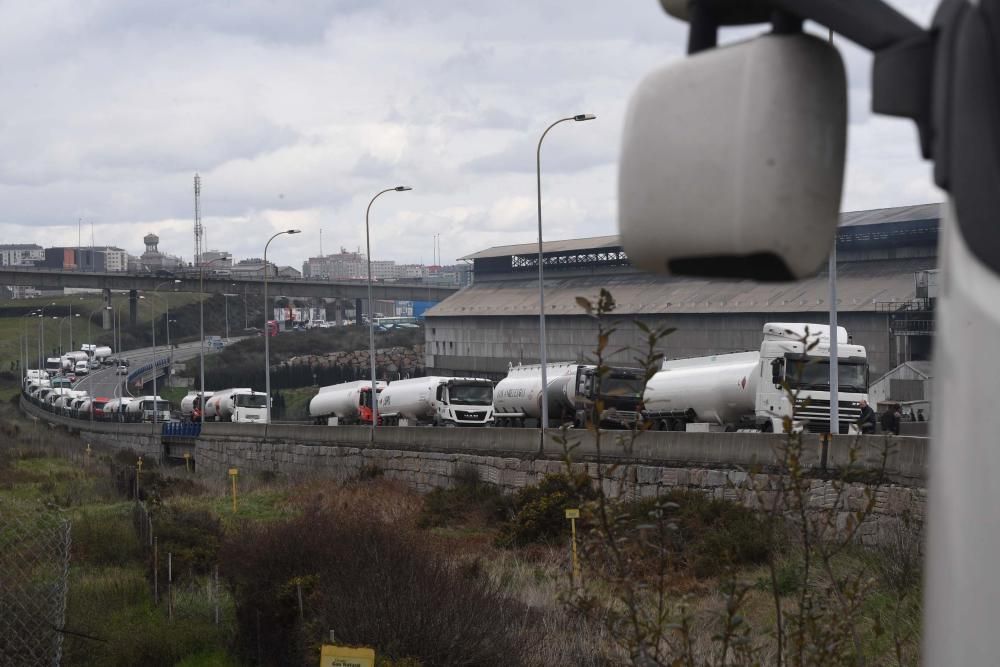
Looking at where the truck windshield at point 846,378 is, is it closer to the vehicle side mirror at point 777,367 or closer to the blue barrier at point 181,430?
the vehicle side mirror at point 777,367

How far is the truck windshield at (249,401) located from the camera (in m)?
74.5

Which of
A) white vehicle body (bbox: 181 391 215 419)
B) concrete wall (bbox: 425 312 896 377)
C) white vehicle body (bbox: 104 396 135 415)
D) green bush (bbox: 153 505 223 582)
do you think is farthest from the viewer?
white vehicle body (bbox: 104 396 135 415)

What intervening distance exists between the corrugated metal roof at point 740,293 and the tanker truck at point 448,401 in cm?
544

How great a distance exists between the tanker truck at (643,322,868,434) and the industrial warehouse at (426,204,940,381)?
249 cm

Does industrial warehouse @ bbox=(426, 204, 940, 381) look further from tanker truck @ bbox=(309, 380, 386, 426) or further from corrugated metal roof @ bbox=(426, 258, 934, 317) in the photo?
tanker truck @ bbox=(309, 380, 386, 426)

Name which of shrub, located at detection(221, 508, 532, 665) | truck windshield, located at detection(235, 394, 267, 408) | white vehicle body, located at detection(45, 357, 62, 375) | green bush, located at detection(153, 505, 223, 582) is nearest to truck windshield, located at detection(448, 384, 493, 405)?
truck windshield, located at detection(235, 394, 267, 408)

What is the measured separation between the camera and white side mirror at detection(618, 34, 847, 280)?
2.10 m

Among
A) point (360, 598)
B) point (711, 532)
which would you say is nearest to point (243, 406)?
point (711, 532)

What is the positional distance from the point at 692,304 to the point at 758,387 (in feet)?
103

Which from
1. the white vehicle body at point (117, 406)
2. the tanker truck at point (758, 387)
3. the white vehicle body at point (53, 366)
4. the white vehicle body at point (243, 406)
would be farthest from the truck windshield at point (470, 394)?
the white vehicle body at point (53, 366)

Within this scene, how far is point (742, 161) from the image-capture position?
2.10m

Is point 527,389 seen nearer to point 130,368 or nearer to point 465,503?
point 465,503

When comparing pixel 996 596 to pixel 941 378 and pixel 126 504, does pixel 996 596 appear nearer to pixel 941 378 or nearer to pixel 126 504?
pixel 941 378

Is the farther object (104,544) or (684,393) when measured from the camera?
(684,393)
